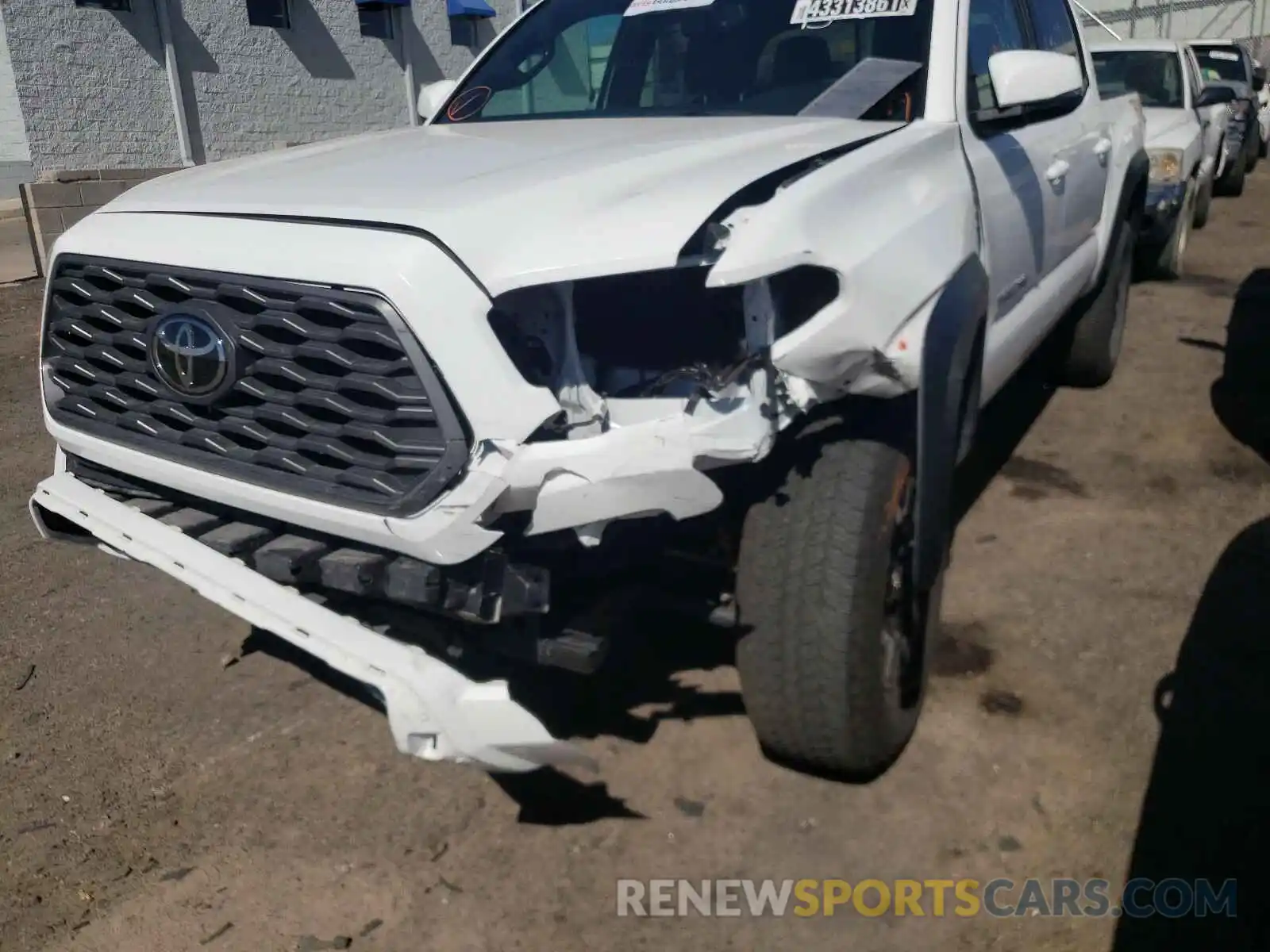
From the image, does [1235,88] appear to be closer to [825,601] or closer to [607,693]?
[607,693]

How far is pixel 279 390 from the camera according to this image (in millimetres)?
2152

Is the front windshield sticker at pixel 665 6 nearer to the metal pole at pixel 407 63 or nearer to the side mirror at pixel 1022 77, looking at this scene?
the side mirror at pixel 1022 77

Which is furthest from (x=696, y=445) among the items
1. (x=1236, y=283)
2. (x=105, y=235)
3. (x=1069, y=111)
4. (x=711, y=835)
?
(x=1236, y=283)

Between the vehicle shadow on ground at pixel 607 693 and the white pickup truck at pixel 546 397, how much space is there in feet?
0.74

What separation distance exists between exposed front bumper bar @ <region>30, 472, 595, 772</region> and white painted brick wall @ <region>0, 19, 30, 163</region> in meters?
9.27

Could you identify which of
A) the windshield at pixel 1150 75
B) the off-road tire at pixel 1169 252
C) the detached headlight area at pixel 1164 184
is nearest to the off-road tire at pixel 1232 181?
the windshield at pixel 1150 75

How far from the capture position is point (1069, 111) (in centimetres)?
414

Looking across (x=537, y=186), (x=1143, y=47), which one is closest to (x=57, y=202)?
(x=537, y=186)

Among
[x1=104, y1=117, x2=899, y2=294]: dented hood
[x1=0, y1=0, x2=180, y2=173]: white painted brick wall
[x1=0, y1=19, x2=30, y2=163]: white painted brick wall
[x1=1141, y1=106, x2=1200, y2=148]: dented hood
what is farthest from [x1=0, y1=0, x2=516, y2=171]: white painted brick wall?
[x1=1141, y1=106, x2=1200, y2=148]: dented hood

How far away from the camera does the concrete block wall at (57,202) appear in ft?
28.6

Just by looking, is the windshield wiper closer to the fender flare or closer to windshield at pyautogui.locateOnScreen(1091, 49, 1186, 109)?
the fender flare

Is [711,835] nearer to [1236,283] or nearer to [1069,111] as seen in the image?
[1069,111]

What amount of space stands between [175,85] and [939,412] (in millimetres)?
10564

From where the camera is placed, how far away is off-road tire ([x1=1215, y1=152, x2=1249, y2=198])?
505 inches
